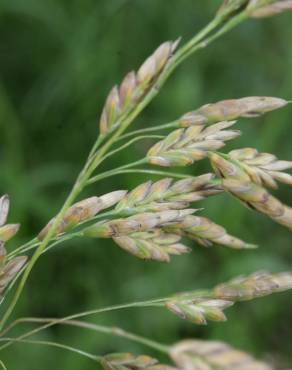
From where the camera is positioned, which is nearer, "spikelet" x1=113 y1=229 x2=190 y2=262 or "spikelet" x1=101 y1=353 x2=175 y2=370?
"spikelet" x1=101 y1=353 x2=175 y2=370

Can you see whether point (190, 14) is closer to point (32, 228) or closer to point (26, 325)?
point (32, 228)

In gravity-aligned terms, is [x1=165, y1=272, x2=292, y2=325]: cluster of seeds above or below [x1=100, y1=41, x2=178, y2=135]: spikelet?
below

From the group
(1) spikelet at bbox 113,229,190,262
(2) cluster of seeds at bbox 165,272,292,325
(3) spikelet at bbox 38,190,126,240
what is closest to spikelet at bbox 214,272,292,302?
(2) cluster of seeds at bbox 165,272,292,325

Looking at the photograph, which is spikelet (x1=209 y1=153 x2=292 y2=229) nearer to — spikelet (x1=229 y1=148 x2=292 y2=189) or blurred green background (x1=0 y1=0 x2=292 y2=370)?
spikelet (x1=229 y1=148 x2=292 y2=189)

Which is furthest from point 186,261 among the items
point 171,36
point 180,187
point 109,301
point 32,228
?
point 180,187

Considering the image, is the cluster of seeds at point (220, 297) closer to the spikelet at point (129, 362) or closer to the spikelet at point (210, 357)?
the spikelet at point (129, 362)

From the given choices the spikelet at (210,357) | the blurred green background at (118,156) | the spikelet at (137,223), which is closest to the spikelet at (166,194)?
the spikelet at (137,223)
